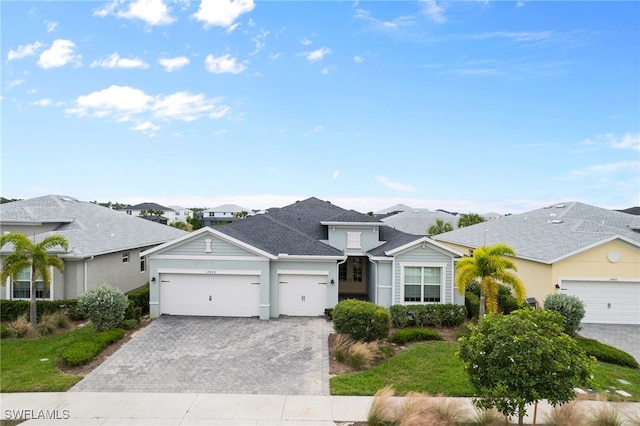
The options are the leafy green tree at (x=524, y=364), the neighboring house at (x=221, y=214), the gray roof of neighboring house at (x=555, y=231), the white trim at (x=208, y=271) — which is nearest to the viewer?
the leafy green tree at (x=524, y=364)

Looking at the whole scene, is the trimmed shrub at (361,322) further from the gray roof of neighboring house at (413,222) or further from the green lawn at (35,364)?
the gray roof of neighboring house at (413,222)

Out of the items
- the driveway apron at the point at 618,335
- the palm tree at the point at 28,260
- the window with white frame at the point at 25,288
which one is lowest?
the driveway apron at the point at 618,335

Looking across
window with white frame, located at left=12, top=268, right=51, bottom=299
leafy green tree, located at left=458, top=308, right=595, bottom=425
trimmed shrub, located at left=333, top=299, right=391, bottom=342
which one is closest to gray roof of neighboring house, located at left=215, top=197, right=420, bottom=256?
trimmed shrub, located at left=333, top=299, right=391, bottom=342

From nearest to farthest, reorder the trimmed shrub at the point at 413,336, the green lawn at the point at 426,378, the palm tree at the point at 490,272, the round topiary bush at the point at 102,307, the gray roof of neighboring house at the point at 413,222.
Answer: the green lawn at the point at 426,378
the trimmed shrub at the point at 413,336
the round topiary bush at the point at 102,307
the palm tree at the point at 490,272
the gray roof of neighboring house at the point at 413,222

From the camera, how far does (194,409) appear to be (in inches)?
313

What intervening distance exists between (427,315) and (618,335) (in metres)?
7.78

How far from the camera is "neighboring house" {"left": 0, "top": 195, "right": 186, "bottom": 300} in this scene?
15.5 m

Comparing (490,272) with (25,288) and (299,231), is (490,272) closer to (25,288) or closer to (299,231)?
(299,231)

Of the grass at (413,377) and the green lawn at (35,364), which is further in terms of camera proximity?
the green lawn at (35,364)

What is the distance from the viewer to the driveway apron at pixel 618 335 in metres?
12.8

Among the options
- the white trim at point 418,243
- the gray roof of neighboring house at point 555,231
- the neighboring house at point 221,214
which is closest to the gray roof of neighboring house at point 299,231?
the white trim at point 418,243

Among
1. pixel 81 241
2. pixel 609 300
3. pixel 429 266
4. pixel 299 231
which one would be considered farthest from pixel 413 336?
pixel 81 241

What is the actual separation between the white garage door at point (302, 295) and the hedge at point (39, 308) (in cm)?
886

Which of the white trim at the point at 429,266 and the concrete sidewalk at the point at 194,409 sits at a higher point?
the white trim at the point at 429,266
